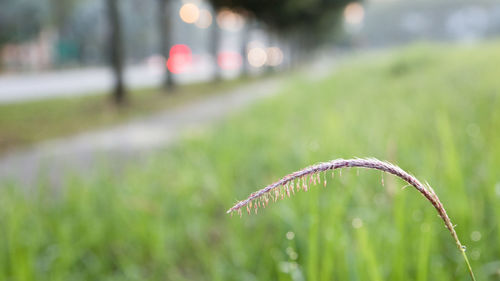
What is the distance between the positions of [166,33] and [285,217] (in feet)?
53.4

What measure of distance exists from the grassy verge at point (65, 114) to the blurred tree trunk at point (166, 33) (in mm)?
1128

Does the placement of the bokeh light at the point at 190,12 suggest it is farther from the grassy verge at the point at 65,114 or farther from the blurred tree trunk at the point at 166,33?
the grassy verge at the point at 65,114

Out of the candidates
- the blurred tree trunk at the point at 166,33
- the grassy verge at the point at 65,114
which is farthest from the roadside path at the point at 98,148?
the blurred tree trunk at the point at 166,33

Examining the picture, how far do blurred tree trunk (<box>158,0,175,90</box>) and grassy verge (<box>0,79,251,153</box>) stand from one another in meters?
1.13

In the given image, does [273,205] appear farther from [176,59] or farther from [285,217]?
[176,59]

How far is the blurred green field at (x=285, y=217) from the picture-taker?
159 cm

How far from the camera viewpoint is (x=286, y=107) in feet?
21.3

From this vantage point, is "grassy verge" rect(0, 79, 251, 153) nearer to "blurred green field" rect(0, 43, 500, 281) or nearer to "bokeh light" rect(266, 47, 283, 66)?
"blurred green field" rect(0, 43, 500, 281)

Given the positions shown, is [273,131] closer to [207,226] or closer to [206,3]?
[207,226]

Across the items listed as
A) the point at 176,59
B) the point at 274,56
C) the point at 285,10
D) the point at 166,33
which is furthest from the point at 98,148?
the point at 274,56

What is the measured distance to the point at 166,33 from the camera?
679 inches

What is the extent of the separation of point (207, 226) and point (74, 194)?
108cm

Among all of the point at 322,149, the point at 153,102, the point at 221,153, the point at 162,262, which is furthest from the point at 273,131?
the point at 153,102

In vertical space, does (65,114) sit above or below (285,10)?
below
